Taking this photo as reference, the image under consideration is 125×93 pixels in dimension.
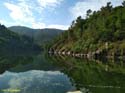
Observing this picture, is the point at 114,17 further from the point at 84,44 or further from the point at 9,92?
the point at 9,92

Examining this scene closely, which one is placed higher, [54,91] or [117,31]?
[117,31]

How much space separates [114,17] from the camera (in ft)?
579

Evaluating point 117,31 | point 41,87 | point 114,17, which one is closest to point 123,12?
point 114,17

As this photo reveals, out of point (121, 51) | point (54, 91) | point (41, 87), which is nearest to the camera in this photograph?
point (54, 91)

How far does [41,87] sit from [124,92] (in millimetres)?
14142

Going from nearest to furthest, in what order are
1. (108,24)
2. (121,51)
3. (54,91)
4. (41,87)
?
(54,91) < (41,87) < (121,51) < (108,24)

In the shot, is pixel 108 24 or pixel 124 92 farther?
pixel 108 24

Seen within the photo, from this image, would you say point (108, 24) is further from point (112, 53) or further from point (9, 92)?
point (9, 92)

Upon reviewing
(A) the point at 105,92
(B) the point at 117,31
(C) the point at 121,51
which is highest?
(B) the point at 117,31

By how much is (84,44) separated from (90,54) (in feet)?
62.9

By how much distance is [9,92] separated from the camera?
43500mm

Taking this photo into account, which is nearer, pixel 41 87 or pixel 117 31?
pixel 41 87

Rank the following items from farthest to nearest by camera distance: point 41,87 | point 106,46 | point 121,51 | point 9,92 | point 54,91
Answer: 1. point 106,46
2. point 121,51
3. point 41,87
4. point 54,91
5. point 9,92

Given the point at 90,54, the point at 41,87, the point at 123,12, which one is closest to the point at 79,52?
the point at 90,54
